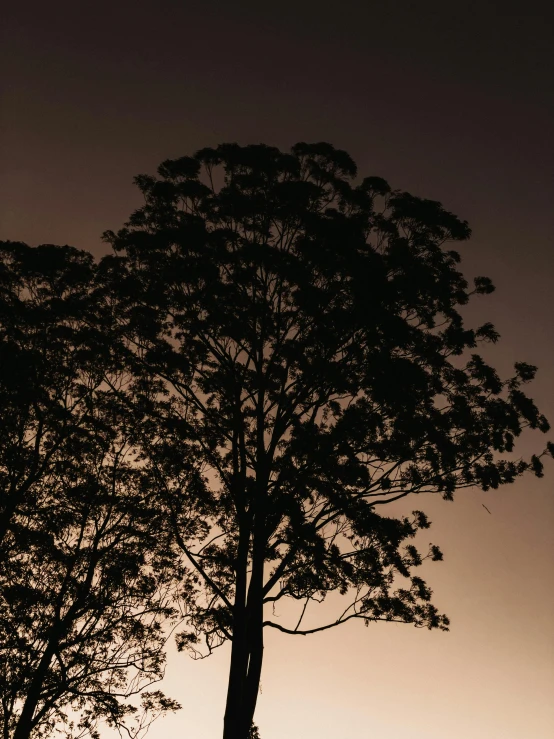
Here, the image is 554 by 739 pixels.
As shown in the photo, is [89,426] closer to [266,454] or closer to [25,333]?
[25,333]

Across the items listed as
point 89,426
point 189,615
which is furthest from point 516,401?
point 89,426

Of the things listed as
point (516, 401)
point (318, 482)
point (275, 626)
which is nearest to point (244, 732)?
point (275, 626)

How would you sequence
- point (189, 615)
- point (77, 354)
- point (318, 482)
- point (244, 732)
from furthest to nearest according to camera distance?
1. point (77, 354)
2. point (189, 615)
3. point (318, 482)
4. point (244, 732)

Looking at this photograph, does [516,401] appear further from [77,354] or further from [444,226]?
[77,354]

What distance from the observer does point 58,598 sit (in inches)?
826

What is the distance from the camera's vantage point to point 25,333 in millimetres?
20672

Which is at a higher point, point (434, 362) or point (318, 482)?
point (434, 362)

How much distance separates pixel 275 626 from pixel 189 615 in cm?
255

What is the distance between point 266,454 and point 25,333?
7.78 metres

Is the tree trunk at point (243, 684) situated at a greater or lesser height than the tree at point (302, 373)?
lesser

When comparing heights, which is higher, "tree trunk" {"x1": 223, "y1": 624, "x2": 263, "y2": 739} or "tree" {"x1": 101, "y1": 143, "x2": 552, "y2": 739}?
"tree" {"x1": 101, "y1": 143, "x2": 552, "y2": 739}

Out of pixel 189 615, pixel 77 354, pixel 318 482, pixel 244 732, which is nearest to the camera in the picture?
pixel 244 732

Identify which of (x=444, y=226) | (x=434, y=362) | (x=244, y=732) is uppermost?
(x=444, y=226)

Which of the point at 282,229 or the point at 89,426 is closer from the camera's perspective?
the point at 282,229
